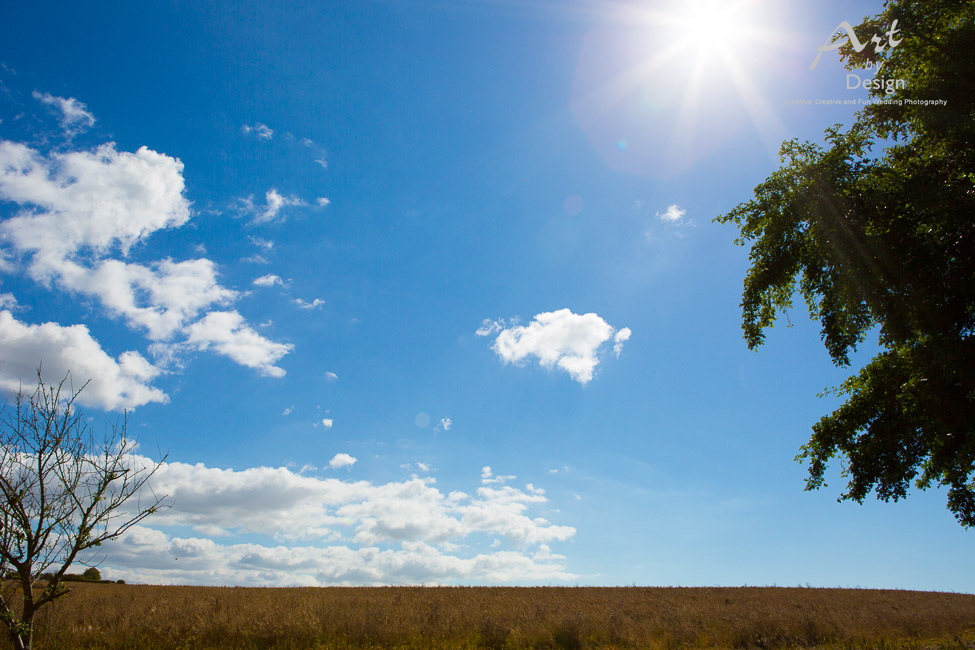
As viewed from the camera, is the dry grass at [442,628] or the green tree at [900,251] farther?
the dry grass at [442,628]

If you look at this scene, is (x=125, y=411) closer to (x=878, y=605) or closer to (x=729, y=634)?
(x=729, y=634)

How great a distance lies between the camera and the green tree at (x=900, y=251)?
9.06m

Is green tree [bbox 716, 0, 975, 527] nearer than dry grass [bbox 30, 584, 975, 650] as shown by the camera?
Yes

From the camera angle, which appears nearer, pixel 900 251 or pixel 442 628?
pixel 900 251

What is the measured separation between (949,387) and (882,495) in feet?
10.0

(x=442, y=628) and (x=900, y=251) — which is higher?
(x=900, y=251)

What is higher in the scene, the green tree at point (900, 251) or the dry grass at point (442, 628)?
the green tree at point (900, 251)

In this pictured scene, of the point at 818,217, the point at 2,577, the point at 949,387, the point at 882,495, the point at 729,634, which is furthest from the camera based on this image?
the point at 729,634

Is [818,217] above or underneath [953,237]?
above

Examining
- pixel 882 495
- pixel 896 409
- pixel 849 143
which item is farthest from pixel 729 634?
pixel 849 143

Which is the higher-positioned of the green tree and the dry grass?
the green tree

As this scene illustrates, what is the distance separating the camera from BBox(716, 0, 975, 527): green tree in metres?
9.06

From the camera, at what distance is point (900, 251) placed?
9.73m

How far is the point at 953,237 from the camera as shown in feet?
30.9
